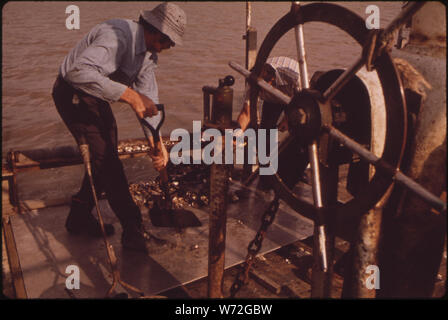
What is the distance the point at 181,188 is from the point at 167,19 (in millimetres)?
2153

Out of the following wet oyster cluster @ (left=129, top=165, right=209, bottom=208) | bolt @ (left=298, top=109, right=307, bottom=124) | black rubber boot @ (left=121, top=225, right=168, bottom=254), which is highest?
bolt @ (left=298, top=109, right=307, bottom=124)

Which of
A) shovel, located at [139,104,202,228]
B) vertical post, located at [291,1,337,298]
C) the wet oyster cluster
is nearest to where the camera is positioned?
vertical post, located at [291,1,337,298]

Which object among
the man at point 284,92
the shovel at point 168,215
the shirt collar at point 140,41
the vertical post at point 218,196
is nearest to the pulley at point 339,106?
the vertical post at point 218,196

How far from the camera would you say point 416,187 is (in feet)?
5.40

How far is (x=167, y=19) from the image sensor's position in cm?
295

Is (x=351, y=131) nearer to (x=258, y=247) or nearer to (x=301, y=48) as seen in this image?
(x=301, y=48)

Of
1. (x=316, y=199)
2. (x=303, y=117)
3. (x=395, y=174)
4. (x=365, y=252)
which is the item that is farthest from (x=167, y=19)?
(x=365, y=252)

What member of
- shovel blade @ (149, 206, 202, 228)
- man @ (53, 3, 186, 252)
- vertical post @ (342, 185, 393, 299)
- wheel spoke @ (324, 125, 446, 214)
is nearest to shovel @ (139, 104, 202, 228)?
shovel blade @ (149, 206, 202, 228)

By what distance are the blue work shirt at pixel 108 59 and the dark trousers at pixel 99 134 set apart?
0.18 metres

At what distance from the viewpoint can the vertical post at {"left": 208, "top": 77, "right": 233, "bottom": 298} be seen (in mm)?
2199

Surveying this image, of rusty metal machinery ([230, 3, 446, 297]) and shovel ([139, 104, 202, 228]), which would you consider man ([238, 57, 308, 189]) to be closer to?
rusty metal machinery ([230, 3, 446, 297])

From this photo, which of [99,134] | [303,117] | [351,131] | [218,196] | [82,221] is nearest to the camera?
[303,117]
